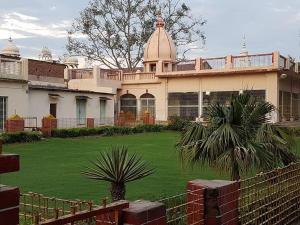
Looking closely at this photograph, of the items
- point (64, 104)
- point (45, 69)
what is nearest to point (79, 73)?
point (45, 69)

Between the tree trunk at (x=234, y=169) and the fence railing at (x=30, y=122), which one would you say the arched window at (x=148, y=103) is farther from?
the tree trunk at (x=234, y=169)

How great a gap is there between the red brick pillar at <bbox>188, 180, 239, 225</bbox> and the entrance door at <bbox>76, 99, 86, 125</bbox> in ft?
86.1

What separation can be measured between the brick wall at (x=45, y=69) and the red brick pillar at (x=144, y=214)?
27.2 metres

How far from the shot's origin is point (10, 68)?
82.6 feet

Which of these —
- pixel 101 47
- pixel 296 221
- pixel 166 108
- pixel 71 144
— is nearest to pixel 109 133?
pixel 71 144

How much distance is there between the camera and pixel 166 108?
3616 centimetres

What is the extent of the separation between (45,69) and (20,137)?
1203 centimetres

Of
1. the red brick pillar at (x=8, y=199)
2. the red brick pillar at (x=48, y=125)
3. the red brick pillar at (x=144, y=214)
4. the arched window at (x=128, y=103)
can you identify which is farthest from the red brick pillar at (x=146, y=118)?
the red brick pillar at (x=8, y=199)

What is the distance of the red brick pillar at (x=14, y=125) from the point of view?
2244cm

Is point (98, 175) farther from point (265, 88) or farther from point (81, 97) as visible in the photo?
point (265, 88)

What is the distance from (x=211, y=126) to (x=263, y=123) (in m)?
0.93

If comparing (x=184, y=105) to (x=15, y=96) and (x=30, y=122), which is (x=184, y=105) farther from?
(x=15, y=96)

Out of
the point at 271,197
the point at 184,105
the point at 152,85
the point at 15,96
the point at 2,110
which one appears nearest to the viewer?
the point at 271,197

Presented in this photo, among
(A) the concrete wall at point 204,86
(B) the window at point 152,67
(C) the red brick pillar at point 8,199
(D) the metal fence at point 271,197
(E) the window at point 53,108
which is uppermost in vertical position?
(B) the window at point 152,67
